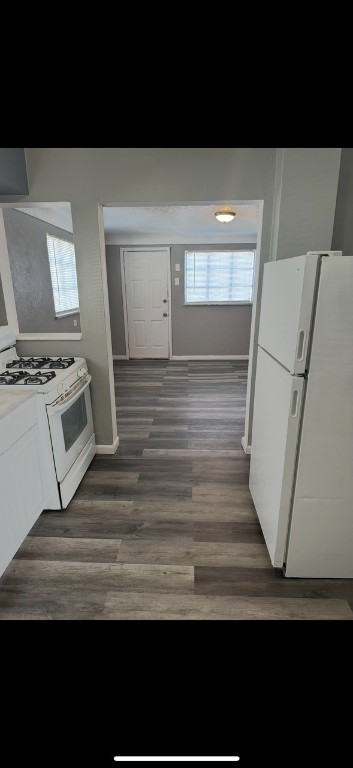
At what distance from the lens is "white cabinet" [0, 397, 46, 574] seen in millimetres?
1603

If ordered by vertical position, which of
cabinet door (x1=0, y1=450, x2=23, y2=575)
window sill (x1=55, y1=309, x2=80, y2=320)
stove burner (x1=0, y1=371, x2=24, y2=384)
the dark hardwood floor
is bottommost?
the dark hardwood floor

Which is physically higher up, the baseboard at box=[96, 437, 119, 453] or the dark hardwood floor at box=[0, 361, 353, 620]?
the baseboard at box=[96, 437, 119, 453]

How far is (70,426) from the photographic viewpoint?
91.3 inches

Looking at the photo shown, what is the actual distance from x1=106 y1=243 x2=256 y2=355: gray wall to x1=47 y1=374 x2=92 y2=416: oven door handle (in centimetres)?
382

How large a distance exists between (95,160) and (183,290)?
3.87m

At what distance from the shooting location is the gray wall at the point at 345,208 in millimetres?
1953

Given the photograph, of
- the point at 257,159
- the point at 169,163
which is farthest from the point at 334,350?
the point at 169,163

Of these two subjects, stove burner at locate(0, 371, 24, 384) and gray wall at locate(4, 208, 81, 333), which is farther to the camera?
gray wall at locate(4, 208, 81, 333)

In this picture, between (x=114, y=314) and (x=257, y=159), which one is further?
(x=114, y=314)

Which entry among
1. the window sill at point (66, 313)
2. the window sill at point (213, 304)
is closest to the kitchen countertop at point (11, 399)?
the window sill at point (66, 313)

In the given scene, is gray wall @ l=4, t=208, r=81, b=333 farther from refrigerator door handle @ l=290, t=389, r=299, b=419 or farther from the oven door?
refrigerator door handle @ l=290, t=389, r=299, b=419

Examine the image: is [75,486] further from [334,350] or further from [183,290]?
[183,290]

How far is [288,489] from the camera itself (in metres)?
1.59

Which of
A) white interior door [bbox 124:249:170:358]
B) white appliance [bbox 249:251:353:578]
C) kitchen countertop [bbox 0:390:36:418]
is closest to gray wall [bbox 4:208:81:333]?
kitchen countertop [bbox 0:390:36:418]
